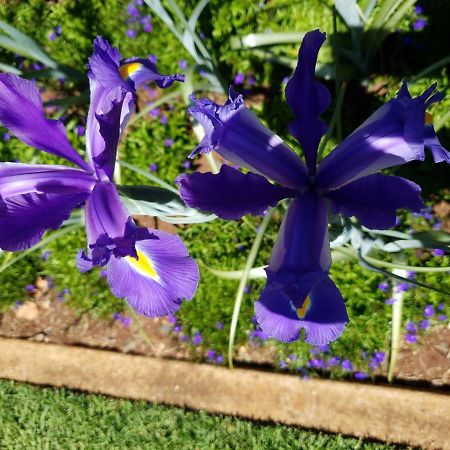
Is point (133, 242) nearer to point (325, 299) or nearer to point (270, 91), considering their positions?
point (325, 299)

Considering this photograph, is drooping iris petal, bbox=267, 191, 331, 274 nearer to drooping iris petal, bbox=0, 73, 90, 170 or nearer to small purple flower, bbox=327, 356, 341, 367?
drooping iris petal, bbox=0, 73, 90, 170

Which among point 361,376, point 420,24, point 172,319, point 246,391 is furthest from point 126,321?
point 420,24

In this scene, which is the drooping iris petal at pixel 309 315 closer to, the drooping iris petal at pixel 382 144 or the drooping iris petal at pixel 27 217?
the drooping iris petal at pixel 382 144

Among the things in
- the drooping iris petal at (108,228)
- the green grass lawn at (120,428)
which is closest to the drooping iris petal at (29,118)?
the drooping iris petal at (108,228)

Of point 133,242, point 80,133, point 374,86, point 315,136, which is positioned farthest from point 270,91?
point 133,242

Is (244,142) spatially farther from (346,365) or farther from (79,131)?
(79,131)

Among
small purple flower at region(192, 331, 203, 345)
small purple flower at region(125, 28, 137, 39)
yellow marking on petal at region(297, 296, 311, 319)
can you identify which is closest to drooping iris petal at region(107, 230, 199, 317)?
yellow marking on petal at region(297, 296, 311, 319)
